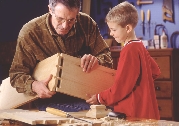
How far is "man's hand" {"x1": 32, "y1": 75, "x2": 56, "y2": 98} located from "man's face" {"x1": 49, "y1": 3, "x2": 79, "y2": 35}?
41 cm

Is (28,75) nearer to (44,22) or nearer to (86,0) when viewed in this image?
(44,22)

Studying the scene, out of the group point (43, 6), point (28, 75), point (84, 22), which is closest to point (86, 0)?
point (43, 6)

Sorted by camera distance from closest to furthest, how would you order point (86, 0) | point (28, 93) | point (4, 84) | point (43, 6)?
point (28, 93), point (4, 84), point (43, 6), point (86, 0)

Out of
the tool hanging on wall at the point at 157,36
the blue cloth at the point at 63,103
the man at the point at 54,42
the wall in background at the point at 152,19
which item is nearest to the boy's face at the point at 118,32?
the man at the point at 54,42

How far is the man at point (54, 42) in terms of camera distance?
2291 millimetres

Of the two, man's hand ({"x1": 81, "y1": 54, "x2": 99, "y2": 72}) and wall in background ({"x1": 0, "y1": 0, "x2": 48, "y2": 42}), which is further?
wall in background ({"x1": 0, "y1": 0, "x2": 48, "y2": 42})

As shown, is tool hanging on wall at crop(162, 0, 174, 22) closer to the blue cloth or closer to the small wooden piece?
the blue cloth

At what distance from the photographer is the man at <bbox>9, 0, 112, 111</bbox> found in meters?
2.29

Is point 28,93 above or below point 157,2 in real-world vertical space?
below

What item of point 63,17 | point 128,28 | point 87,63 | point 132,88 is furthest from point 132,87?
point 63,17

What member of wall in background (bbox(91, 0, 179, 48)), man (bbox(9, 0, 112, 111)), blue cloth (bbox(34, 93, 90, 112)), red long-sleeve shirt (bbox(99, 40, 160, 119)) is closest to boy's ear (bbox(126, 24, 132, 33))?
red long-sleeve shirt (bbox(99, 40, 160, 119))

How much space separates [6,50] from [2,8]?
57 centimetres

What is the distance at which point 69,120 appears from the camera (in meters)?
1.45

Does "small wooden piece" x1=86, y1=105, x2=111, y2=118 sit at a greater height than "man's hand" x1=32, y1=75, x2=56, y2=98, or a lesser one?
lesser
